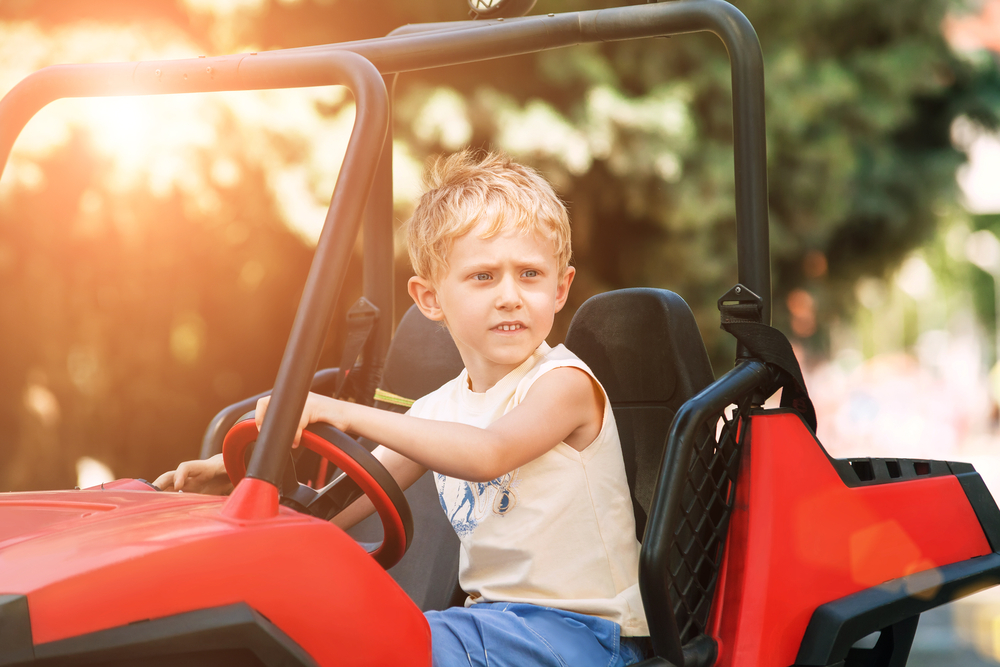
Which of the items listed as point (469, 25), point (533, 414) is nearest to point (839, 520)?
point (533, 414)

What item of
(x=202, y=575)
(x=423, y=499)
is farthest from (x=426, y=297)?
(x=202, y=575)

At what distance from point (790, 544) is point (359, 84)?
3.28 ft

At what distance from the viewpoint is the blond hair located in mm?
1645

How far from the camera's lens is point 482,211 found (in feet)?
5.40

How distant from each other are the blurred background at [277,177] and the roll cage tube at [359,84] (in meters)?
2.81

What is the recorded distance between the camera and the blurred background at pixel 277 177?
4.64 metres

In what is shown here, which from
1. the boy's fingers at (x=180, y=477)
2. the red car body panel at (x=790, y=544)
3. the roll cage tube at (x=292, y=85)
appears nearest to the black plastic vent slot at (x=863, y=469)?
the red car body panel at (x=790, y=544)

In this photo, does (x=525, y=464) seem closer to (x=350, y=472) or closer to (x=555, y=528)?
(x=555, y=528)

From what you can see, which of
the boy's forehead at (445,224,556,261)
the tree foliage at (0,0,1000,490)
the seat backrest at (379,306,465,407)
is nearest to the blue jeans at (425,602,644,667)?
the boy's forehead at (445,224,556,261)

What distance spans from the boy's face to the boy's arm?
0.09 m

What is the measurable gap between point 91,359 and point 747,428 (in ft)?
13.7

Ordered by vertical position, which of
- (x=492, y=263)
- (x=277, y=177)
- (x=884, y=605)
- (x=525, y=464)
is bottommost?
(x=884, y=605)

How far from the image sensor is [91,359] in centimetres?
508

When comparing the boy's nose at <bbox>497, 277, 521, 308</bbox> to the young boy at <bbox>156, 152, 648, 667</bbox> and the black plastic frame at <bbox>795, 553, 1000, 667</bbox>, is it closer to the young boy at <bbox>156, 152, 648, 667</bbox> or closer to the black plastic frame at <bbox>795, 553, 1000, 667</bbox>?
the young boy at <bbox>156, 152, 648, 667</bbox>
